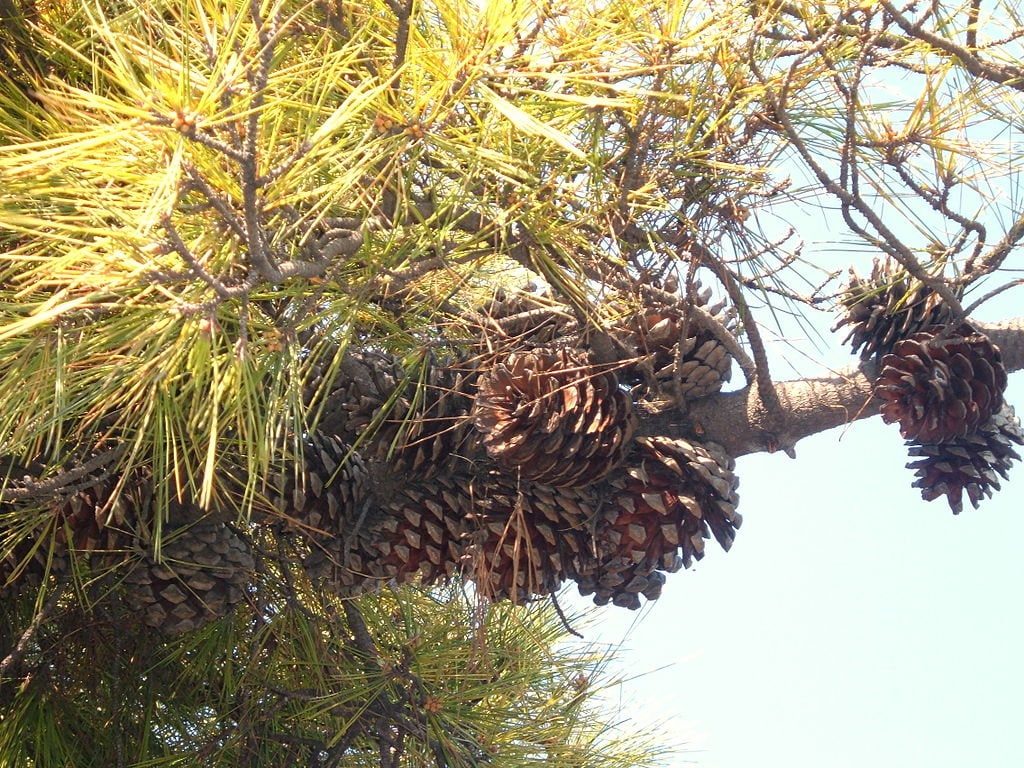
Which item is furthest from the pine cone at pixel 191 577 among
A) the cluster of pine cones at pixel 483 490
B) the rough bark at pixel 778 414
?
the rough bark at pixel 778 414

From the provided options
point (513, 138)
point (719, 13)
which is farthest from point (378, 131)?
point (719, 13)

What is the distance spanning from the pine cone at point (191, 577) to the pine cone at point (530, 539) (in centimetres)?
22

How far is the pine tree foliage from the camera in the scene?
78 centimetres

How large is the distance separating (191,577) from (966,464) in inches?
27.8

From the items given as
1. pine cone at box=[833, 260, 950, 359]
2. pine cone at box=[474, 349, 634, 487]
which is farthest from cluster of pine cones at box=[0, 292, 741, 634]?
pine cone at box=[833, 260, 950, 359]

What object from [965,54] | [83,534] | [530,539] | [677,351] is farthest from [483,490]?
[965,54]

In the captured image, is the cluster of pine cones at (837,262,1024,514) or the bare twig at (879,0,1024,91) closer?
the bare twig at (879,0,1024,91)

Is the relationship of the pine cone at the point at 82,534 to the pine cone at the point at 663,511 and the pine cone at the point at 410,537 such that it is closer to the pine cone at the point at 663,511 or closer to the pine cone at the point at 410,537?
the pine cone at the point at 410,537

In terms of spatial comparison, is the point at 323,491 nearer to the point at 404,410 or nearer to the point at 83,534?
the point at 404,410

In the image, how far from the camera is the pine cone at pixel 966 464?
994 mm

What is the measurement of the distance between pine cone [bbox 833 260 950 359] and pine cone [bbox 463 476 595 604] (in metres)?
0.30

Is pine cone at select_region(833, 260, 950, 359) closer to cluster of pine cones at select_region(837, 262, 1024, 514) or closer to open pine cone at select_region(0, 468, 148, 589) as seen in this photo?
cluster of pine cones at select_region(837, 262, 1024, 514)

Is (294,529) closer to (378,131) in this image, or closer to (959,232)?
(378,131)

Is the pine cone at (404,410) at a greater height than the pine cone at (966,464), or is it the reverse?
the pine cone at (404,410)
